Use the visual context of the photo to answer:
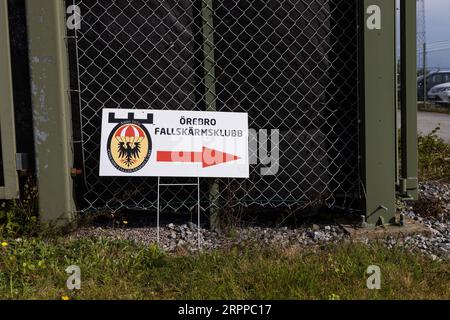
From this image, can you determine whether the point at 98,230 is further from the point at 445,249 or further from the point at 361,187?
the point at 445,249

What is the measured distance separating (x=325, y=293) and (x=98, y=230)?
5.79ft

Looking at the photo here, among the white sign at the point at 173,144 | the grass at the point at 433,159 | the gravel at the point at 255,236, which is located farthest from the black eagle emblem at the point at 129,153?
the grass at the point at 433,159

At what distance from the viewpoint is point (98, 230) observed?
416cm

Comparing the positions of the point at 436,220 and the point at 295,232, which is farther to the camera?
the point at 436,220

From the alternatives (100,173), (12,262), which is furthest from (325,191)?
(12,262)

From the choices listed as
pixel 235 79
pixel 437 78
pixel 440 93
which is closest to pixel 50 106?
pixel 235 79

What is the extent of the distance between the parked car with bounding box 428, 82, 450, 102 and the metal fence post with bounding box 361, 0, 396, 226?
70.6ft

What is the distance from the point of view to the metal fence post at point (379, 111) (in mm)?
4035

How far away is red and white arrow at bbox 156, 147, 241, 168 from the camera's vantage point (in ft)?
13.0

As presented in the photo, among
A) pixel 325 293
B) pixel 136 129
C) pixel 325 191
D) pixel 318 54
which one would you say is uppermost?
pixel 318 54

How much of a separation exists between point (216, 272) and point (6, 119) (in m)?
1.78

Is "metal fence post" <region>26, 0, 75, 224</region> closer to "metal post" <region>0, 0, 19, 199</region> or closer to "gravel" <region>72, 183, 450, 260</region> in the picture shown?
"metal post" <region>0, 0, 19, 199</region>

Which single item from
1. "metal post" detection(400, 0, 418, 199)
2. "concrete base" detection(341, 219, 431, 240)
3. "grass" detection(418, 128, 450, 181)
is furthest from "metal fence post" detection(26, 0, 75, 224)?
"grass" detection(418, 128, 450, 181)

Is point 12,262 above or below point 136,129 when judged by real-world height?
below
